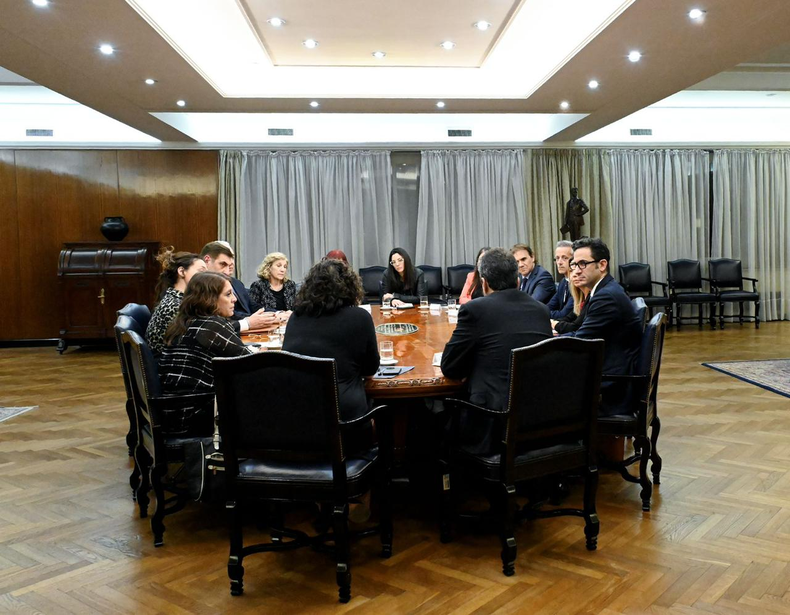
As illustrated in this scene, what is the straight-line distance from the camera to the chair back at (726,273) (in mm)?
9375

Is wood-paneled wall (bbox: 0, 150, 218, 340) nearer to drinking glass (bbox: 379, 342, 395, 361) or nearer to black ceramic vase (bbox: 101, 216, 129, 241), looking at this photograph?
black ceramic vase (bbox: 101, 216, 129, 241)

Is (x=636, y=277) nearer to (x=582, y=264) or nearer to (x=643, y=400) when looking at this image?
(x=582, y=264)

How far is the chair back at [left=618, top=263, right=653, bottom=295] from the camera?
360 inches

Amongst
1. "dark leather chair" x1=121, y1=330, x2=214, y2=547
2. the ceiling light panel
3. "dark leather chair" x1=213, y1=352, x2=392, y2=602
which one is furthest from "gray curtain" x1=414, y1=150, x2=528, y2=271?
"dark leather chair" x1=213, y1=352, x2=392, y2=602

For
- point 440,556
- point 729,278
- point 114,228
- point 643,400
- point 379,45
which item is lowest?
point 440,556

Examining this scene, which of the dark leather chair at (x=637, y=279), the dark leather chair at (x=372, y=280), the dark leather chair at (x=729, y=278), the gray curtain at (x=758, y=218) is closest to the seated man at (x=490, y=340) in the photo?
the dark leather chair at (x=372, y=280)

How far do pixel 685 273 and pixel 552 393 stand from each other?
307 inches

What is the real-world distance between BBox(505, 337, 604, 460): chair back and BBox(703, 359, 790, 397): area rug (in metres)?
3.61

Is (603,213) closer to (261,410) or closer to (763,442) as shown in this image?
(763,442)

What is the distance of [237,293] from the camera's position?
5.07 metres

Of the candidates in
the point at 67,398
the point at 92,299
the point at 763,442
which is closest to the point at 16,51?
the point at 67,398

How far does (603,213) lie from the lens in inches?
372

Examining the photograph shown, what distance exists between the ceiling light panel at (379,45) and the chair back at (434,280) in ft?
9.27

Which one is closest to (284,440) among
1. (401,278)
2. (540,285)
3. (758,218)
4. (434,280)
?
(540,285)
